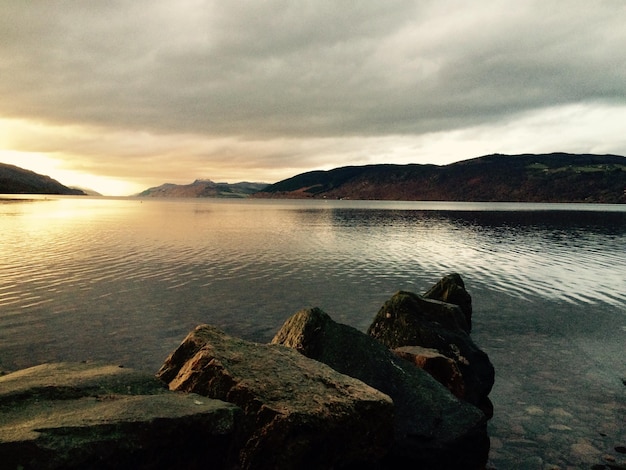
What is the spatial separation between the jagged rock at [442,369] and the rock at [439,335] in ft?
1.48

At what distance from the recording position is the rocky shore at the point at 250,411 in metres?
6.09

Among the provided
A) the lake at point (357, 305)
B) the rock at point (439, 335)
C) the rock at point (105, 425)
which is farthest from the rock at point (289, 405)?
the rock at point (439, 335)

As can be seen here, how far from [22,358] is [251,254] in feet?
101

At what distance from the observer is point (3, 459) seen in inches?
213

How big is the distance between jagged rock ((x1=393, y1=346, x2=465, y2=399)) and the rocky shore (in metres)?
0.03

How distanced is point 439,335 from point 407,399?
4.64 m

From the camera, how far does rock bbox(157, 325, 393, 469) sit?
24.6 feet

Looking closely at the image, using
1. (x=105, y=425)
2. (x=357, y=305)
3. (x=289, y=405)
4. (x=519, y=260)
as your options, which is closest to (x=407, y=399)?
(x=289, y=405)

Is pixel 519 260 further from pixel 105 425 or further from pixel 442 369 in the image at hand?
pixel 105 425

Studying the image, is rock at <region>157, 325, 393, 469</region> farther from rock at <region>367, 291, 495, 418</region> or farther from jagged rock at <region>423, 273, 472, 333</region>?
jagged rock at <region>423, 273, 472, 333</region>

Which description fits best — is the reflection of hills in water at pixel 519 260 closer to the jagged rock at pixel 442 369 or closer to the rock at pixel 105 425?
the jagged rock at pixel 442 369

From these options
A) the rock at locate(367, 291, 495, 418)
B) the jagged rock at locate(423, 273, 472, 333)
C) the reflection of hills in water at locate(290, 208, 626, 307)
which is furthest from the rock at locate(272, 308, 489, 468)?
the reflection of hills in water at locate(290, 208, 626, 307)

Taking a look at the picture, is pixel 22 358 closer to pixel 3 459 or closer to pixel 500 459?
pixel 3 459

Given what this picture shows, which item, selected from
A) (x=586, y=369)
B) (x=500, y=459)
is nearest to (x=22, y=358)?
(x=500, y=459)
